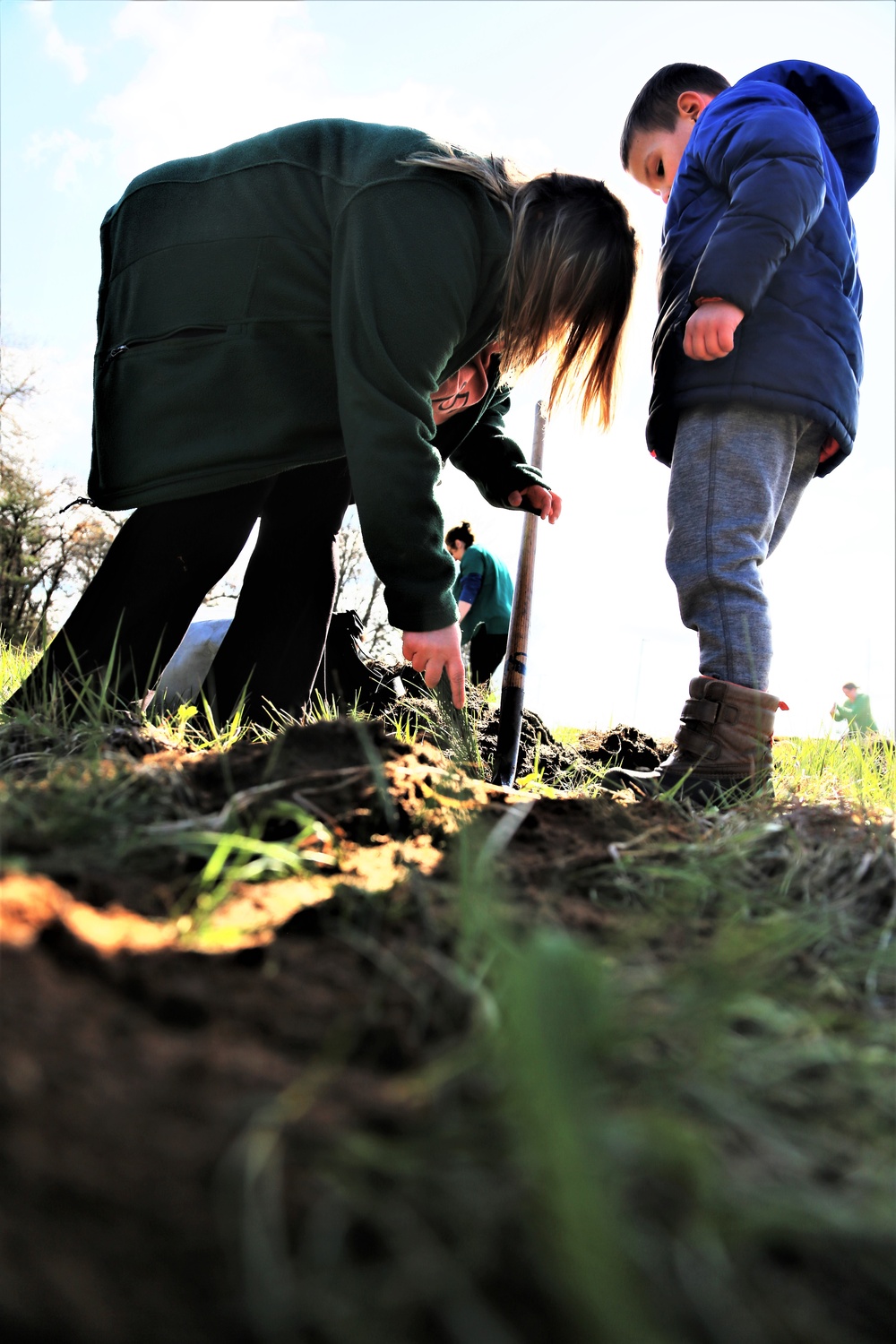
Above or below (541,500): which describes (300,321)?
above

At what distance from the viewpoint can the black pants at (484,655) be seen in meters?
6.86

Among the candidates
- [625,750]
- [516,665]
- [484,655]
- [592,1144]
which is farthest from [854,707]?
[592,1144]

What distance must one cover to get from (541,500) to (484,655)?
13.9ft

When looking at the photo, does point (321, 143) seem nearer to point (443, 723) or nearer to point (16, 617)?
point (443, 723)

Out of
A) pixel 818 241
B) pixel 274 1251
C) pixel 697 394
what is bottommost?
pixel 274 1251

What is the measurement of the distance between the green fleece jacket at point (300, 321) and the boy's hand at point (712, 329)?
529 millimetres

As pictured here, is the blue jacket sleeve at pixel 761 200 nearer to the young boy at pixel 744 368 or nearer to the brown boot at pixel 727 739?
Result: the young boy at pixel 744 368

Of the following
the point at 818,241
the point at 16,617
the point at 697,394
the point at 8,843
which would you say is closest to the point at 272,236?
the point at 697,394

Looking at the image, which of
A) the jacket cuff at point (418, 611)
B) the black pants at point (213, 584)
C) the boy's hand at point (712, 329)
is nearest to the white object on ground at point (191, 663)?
the black pants at point (213, 584)

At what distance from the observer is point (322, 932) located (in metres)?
0.75

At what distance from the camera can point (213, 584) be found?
220 centimetres

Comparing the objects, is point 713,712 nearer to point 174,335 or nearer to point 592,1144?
point 174,335

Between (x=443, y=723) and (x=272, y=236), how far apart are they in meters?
1.28

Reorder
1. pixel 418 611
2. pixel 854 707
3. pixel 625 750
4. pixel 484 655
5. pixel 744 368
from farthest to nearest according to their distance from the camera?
pixel 854 707 → pixel 484 655 → pixel 625 750 → pixel 744 368 → pixel 418 611
